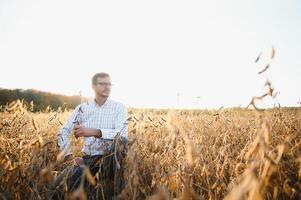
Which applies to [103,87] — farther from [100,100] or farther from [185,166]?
[185,166]

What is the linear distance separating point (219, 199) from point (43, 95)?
26490mm

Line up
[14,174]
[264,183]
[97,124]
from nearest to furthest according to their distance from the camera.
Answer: [264,183], [14,174], [97,124]

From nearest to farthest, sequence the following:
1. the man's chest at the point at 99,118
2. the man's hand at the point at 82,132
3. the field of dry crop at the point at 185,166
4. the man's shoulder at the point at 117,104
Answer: the field of dry crop at the point at 185,166 → the man's hand at the point at 82,132 → the man's chest at the point at 99,118 → the man's shoulder at the point at 117,104

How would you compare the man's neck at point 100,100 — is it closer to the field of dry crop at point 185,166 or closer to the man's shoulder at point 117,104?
the man's shoulder at point 117,104

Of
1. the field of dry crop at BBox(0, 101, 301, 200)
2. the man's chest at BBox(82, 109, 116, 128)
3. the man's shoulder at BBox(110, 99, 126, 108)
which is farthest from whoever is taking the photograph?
the man's shoulder at BBox(110, 99, 126, 108)

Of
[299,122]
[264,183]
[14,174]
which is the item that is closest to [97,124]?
[14,174]

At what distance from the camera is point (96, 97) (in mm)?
3873

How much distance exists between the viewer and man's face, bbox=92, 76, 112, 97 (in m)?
3.76

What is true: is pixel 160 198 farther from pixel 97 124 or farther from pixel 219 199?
pixel 97 124

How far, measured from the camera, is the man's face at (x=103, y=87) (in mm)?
3762

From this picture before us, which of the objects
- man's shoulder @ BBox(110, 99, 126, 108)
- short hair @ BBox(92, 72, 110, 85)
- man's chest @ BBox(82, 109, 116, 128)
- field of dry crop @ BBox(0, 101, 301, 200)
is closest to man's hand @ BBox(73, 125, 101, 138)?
field of dry crop @ BBox(0, 101, 301, 200)

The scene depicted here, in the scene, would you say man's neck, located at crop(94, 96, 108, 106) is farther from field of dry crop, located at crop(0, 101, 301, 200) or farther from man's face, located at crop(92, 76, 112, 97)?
field of dry crop, located at crop(0, 101, 301, 200)

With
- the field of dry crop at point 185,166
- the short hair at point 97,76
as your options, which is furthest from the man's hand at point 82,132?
the short hair at point 97,76

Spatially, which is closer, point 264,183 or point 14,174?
point 264,183
